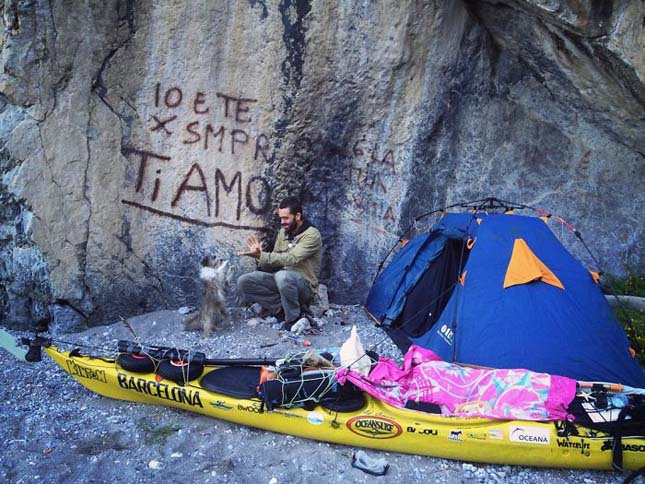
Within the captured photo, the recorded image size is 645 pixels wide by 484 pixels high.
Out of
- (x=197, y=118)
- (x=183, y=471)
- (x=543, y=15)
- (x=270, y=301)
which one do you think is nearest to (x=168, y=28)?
(x=197, y=118)

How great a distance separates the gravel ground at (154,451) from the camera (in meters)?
3.44

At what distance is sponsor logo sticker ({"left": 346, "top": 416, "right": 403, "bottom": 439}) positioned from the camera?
11.8ft

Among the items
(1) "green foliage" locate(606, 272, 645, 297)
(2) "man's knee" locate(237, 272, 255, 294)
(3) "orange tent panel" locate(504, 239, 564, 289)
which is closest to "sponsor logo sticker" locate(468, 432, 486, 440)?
(3) "orange tent panel" locate(504, 239, 564, 289)

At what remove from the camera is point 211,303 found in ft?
17.8

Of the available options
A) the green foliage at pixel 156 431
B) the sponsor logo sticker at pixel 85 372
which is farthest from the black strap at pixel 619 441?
the sponsor logo sticker at pixel 85 372

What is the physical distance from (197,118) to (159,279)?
1725 mm

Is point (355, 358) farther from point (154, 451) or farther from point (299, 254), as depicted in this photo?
point (299, 254)

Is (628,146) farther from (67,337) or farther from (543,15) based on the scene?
(67,337)

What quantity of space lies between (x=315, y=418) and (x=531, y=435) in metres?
1.37

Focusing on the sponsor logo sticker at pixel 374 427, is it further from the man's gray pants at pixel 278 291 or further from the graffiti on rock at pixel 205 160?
the graffiti on rock at pixel 205 160

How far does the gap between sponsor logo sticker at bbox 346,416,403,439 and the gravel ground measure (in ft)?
0.51

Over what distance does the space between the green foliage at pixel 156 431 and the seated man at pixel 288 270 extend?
1888 millimetres

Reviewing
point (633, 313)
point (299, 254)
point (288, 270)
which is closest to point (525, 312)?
point (633, 313)

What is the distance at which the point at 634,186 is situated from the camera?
6.48 m
